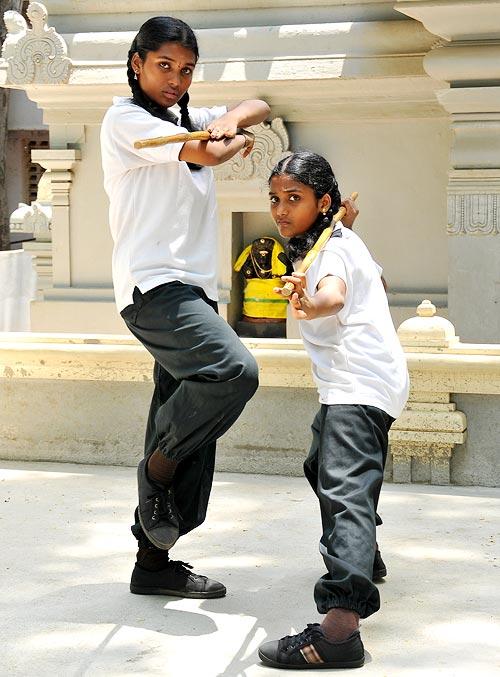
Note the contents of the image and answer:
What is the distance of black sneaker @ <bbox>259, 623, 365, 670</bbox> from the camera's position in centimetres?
322

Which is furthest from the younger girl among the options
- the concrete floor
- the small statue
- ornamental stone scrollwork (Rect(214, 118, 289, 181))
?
the small statue

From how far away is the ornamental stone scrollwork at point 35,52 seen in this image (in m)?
8.80

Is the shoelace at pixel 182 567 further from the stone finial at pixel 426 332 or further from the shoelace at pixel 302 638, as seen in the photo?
the stone finial at pixel 426 332

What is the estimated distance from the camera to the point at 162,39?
11.8 ft

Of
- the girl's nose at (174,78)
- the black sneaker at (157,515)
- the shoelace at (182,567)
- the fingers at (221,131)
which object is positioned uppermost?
the girl's nose at (174,78)

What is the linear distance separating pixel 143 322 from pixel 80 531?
3.94 ft

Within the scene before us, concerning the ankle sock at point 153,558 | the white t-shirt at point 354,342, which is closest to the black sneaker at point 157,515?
the ankle sock at point 153,558

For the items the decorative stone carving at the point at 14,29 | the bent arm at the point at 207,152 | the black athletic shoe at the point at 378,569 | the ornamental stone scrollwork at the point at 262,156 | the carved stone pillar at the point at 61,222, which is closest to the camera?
the bent arm at the point at 207,152

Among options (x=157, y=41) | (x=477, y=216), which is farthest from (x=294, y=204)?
(x=477, y=216)

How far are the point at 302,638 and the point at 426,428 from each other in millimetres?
2004

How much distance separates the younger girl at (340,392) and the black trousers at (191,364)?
229 millimetres

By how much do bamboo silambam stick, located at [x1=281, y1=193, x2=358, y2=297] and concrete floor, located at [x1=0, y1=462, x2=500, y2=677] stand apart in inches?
38.4

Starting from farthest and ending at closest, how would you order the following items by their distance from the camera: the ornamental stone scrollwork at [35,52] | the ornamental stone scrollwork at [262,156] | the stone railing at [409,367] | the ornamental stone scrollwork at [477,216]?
the ornamental stone scrollwork at [35,52] < the ornamental stone scrollwork at [262,156] < the ornamental stone scrollwork at [477,216] < the stone railing at [409,367]

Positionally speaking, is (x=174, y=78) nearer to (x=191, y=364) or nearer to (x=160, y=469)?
(x=191, y=364)
